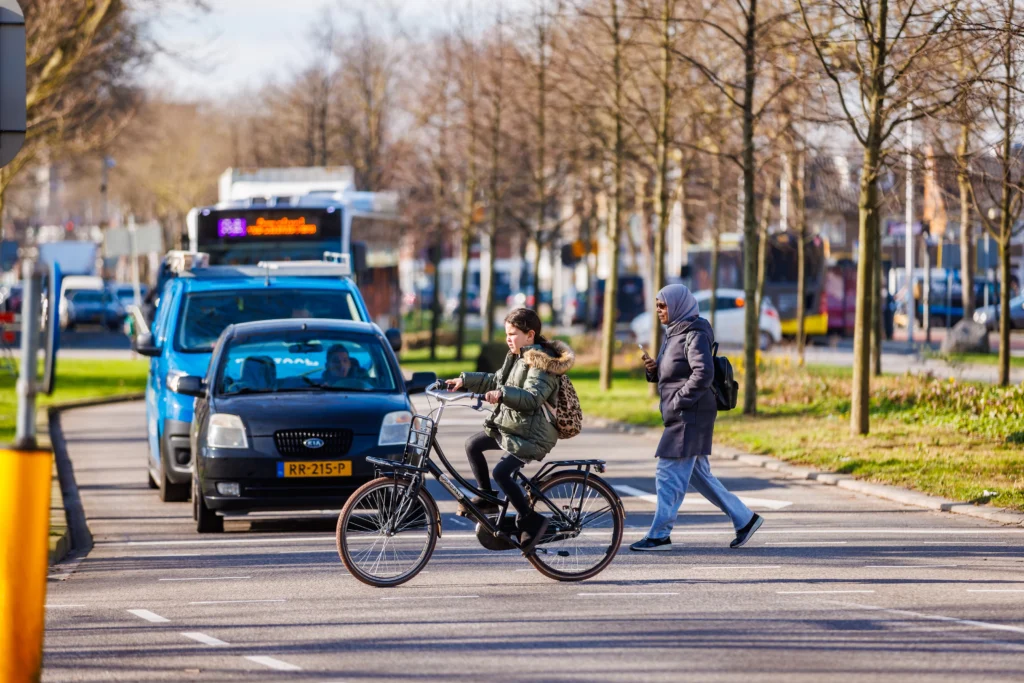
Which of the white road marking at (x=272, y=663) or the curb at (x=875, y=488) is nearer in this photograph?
the white road marking at (x=272, y=663)

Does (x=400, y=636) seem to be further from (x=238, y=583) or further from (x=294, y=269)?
(x=294, y=269)

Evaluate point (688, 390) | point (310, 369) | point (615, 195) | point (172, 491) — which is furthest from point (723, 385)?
Answer: point (615, 195)

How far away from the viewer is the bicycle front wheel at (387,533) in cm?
923

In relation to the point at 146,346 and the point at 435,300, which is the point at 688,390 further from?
the point at 435,300

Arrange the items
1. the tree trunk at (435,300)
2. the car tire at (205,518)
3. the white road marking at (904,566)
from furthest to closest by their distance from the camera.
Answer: the tree trunk at (435,300)
the car tire at (205,518)
the white road marking at (904,566)

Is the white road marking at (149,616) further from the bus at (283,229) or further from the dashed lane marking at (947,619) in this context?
the bus at (283,229)

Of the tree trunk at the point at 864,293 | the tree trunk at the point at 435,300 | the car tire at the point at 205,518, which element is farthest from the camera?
the tree trunk at the point at 435,300

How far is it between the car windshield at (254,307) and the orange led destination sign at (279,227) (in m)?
8.38

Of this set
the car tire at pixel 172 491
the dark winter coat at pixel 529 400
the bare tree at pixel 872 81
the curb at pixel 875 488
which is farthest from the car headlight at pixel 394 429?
the bare tree at pixel 872 81

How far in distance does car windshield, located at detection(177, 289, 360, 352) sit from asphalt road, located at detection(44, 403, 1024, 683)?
2748 mm

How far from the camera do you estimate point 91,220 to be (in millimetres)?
108125

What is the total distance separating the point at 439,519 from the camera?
30.7ft

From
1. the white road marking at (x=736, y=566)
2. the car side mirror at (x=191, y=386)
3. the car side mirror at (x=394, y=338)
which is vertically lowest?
the white road marking at (x=736, y=566)

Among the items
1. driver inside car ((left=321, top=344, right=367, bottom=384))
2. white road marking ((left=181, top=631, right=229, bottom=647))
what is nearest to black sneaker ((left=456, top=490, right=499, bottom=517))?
white road marking ((left=181, top=631, right=229, bottom=647))
